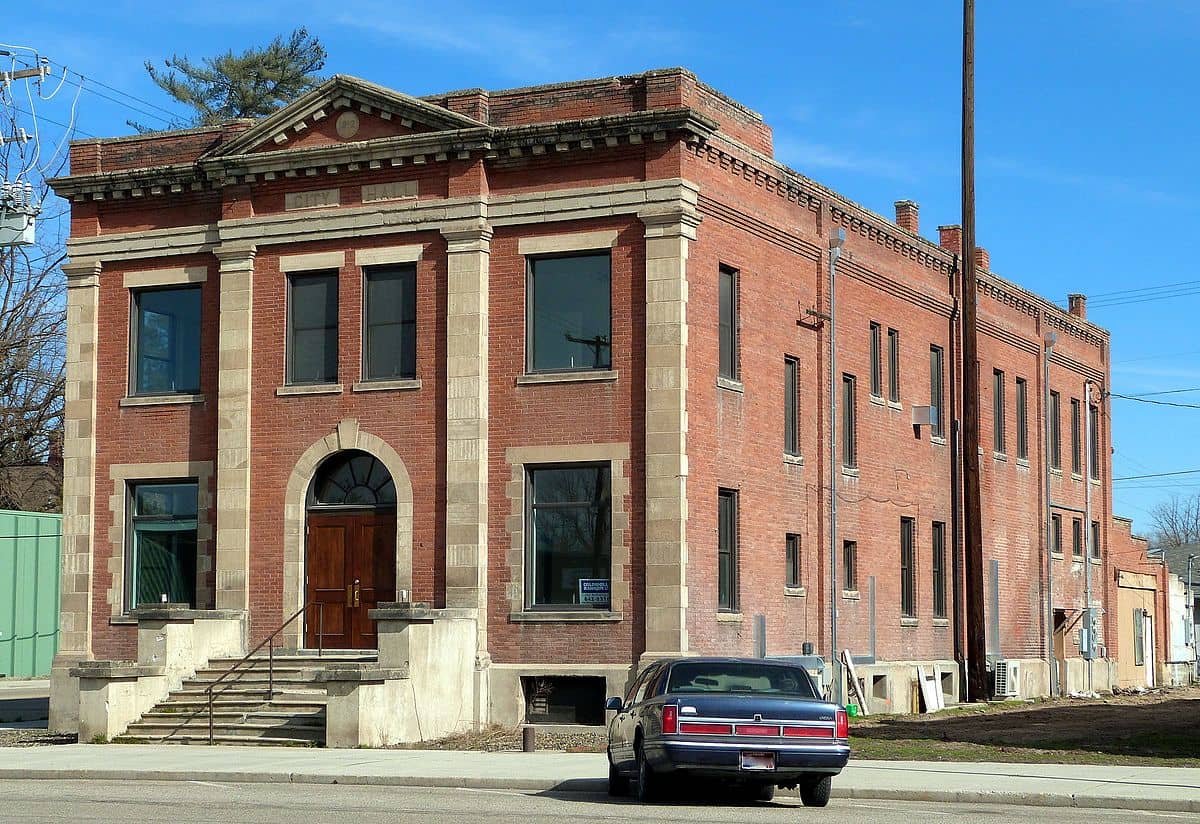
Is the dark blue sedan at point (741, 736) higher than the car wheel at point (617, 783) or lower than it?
higher

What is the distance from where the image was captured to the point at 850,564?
1389 inches

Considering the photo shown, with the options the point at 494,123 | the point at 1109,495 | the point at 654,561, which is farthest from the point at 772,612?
the point at 1109,495

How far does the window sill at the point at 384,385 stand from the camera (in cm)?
3033

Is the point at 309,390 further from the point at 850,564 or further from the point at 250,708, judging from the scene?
the point at 850,564

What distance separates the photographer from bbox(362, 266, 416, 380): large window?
30.7 metres

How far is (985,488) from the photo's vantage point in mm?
42312

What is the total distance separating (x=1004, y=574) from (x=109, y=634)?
2183 cm

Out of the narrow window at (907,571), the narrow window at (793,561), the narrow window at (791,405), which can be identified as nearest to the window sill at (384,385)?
the narrow window at (791,405)

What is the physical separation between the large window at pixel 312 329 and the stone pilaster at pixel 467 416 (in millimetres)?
2532

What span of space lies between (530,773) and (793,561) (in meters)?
12.5

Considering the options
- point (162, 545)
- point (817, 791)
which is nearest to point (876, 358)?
point (162, 545)

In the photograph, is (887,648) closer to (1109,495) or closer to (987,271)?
(987,271)

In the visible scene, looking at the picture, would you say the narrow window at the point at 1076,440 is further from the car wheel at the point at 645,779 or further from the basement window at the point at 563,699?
the car wheel at the point at 645,779

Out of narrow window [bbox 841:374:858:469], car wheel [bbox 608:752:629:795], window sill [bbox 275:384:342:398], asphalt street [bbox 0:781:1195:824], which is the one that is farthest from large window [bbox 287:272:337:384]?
car wheel [bbox 608:752:629:795]
